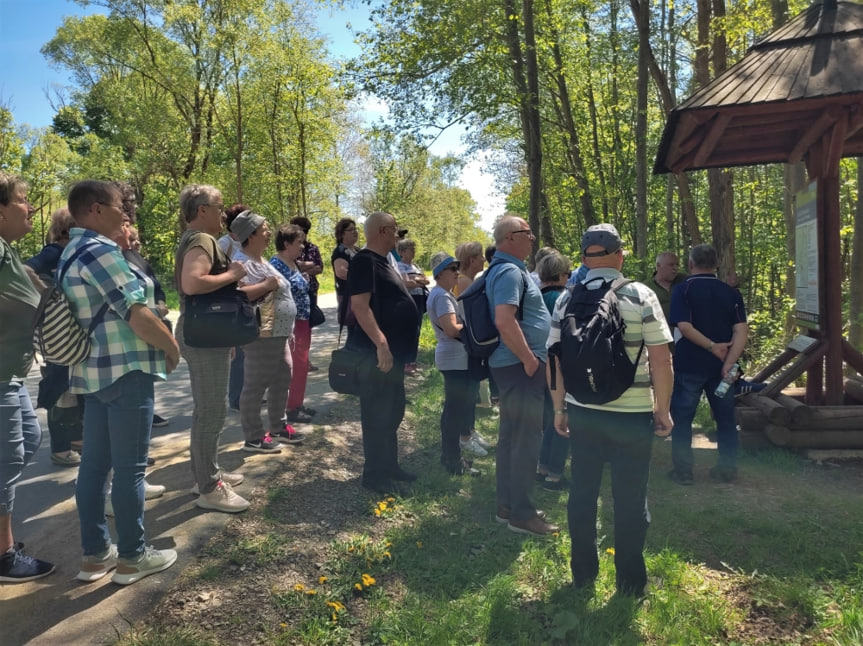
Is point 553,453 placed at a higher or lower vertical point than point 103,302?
lower

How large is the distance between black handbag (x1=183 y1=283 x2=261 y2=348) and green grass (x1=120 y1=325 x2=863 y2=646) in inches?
47.7

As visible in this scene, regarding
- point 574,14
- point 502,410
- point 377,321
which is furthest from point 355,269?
point 574,14

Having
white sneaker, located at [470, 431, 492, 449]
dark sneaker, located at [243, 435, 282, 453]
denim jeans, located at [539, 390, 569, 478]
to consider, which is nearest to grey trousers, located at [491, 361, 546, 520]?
denim jeans, located at [539, 390, 569, 478]

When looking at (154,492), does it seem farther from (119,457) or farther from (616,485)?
(616,485)

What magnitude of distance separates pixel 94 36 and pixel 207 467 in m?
29.6

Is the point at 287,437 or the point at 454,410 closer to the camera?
the point at 454,410

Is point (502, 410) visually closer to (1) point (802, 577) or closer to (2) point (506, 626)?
(2) point (506, 626)

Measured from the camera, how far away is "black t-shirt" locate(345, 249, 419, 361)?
13.5 ft

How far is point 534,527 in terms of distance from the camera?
13.3 ft

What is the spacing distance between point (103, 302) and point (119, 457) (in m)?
0.76

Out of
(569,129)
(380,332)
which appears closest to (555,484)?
(380,332)

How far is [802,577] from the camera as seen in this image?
351 cm

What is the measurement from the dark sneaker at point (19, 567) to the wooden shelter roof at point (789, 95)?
5721mm

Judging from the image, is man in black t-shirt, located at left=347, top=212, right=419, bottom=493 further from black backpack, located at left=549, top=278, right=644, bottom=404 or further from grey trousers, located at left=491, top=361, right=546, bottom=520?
black backpack, located at left=549, top=278, right=644, bottom=404
